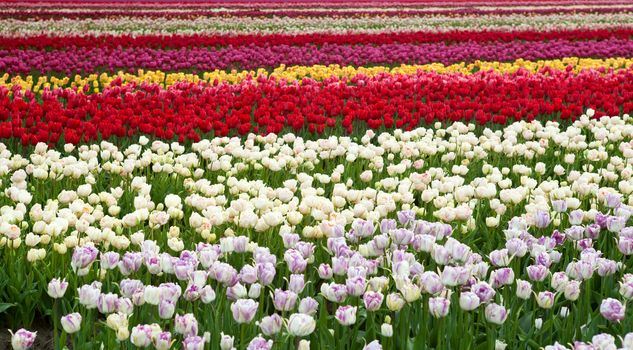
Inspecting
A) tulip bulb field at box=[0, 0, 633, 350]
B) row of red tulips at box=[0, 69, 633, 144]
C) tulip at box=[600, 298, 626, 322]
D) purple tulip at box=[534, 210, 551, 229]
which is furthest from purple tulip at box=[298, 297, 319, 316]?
row of red tulips at box=[0, 69, 633, 144]

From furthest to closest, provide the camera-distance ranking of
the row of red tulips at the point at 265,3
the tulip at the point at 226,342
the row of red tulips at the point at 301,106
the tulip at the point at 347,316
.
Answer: the row of red tulips at the point at 265,3, the row of red tulips at the point at 301,106, the tulip at the point at 347,316, the tulip at the point at 226,342

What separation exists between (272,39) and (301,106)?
8.20 m

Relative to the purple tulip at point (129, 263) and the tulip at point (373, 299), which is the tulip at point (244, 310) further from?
the purple tulip at point (129, 263)

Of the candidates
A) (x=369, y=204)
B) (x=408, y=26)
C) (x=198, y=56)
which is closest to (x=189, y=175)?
(x=369, y=204)

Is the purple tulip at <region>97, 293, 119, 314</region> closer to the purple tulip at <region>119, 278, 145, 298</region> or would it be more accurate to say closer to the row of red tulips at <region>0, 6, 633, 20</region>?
the purple tulip at <region>119, 278, 145, 298</region>

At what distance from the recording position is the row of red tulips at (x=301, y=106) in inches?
265

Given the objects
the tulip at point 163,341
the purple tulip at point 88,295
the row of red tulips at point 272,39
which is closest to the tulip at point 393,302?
the tulip at point 163,341

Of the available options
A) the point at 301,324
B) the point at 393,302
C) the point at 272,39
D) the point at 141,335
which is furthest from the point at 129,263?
the point at 272,39

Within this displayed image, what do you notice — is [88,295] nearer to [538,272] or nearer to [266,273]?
[266,273]

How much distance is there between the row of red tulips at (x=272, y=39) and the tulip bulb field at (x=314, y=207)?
1.03 m

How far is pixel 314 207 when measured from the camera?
405 centimetres

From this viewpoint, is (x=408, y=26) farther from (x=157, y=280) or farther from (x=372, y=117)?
(x=157, y=280)

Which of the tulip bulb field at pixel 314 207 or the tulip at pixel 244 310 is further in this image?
the tulip bulb field at pixel 314 207

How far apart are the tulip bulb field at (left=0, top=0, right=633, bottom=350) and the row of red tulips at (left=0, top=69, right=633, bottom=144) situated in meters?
0.03
